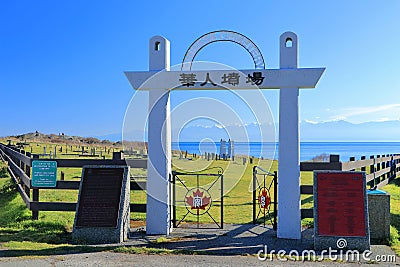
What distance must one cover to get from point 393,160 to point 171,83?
1427 centimetres

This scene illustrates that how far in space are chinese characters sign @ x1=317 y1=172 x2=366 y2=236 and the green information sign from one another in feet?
17.8

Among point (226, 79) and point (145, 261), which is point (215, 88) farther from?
point (145, 261)

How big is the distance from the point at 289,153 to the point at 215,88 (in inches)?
73.2

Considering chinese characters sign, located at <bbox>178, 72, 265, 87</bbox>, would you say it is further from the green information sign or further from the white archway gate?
the green information sign

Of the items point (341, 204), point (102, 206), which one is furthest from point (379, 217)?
point (102, 206)

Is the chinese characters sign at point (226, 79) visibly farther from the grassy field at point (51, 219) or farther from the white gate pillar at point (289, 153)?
the grassy field at point (51, 219)

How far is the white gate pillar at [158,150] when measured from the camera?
8055mm

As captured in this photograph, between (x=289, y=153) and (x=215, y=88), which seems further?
(x=215, y=88)

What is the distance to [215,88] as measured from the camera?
794 cm

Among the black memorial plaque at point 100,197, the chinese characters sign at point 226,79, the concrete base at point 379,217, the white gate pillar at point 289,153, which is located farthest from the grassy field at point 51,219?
the chinese characters sign at point 226,79

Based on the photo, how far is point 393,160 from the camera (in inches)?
733

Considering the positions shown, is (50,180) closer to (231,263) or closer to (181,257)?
(181,257)

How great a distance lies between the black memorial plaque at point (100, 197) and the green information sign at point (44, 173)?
3.99 feet

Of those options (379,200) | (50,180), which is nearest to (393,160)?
(379,200)
